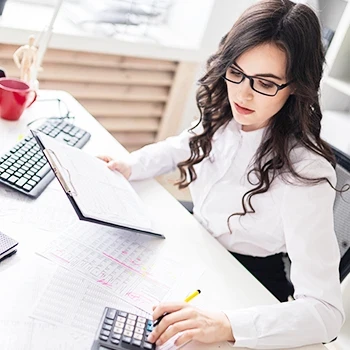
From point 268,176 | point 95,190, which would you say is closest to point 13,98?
point 95,190

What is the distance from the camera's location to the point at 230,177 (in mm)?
1273

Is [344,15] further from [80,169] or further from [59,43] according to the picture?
[80,169]

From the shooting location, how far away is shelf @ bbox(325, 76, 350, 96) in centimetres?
183

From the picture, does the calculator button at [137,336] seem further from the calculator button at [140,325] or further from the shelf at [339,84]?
the shelf at [339,84]

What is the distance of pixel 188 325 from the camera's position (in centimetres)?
87

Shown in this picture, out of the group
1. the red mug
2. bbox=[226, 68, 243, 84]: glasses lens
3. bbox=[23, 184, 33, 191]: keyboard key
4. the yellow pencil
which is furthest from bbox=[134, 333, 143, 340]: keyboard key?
the red mug

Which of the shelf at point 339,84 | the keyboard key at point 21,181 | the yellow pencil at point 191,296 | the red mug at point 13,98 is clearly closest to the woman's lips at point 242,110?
the yellow pencil at point 191,296

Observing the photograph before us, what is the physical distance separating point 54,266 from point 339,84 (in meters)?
1.33

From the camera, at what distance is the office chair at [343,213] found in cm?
122

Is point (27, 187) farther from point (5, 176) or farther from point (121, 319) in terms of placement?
point (121, 319)

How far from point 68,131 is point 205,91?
413mm

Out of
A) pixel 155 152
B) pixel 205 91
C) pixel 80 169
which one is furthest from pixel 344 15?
pixel 80 169

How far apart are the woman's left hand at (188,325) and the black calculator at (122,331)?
0.6 inches

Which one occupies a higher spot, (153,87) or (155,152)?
(155,152)
